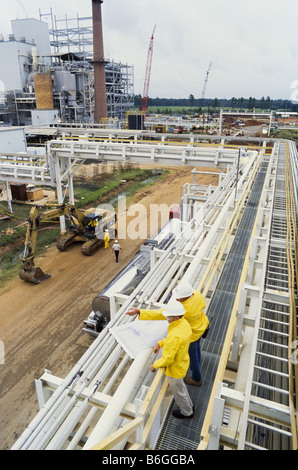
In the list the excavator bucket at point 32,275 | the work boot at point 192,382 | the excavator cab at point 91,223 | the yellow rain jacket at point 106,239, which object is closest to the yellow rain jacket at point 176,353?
the work boot at point 192,382

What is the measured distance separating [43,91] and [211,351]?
47155mm

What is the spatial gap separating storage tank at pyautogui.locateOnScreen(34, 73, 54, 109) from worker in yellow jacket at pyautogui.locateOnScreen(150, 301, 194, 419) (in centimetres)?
4702

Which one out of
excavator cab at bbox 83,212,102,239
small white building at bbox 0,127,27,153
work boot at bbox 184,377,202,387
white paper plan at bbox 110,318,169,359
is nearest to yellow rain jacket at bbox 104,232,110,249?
excavator cab at bbox 83,212,102,239

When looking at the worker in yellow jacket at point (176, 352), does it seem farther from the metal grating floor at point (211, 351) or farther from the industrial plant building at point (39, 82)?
the industrial plant building at point (39, 82)

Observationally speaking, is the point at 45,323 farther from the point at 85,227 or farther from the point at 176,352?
the point at 176,352

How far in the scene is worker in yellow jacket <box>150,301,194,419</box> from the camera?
3.51 metres

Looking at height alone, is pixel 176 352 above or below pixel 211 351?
above

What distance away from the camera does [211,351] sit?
15.8 feet

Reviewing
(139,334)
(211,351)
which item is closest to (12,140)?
(139,334)

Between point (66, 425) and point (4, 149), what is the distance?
29928mm

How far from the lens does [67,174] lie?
19.4 m

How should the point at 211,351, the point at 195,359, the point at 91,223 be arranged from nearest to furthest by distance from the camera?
the point at 195,359 < the point at 211,351 < the point at 91,223

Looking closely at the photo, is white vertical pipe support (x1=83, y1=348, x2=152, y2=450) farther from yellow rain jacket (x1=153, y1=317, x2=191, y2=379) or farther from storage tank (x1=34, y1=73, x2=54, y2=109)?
storage tank (x1=34, y1=73, x2=54, y2=109)
